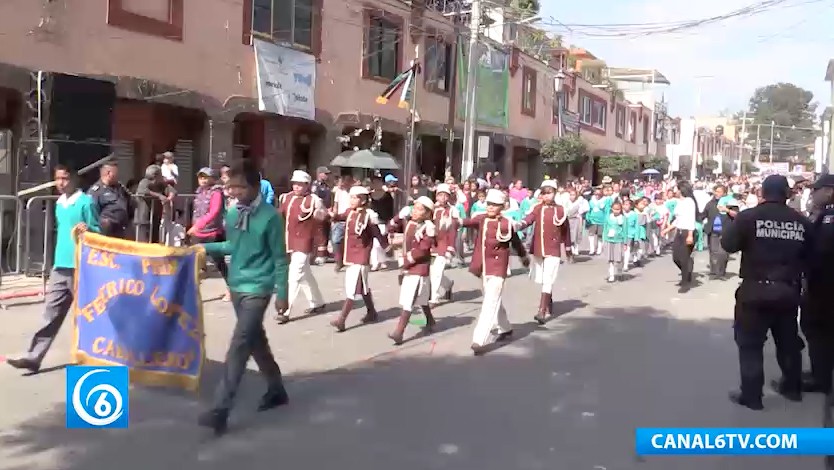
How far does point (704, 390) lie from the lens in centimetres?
740

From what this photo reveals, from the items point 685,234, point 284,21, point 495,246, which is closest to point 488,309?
point 495,246

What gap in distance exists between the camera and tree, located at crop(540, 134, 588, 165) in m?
33.6

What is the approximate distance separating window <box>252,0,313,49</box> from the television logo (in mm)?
12291

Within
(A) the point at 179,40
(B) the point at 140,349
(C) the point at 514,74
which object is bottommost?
(B) the point at 140,349

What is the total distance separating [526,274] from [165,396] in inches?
403

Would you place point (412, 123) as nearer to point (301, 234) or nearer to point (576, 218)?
point (576, 218)

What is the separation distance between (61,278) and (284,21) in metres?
12.6

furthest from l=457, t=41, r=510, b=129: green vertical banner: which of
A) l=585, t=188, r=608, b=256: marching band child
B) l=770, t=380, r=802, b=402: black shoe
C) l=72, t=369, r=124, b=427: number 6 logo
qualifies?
l=72, t=369, r=124, b=427: number 6 logo

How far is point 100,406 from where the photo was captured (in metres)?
6.15

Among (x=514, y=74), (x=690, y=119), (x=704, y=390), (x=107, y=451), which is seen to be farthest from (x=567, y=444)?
(x=690, y=119)

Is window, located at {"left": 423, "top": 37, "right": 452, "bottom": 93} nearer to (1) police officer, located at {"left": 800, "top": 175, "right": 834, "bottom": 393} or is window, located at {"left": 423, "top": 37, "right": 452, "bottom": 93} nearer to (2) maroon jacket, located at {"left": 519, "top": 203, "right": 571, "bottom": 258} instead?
(2) maroon jacket, located at {"left": 519, "top": 203, "right": 571, "bottom": 258}

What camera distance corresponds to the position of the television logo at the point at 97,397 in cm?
596

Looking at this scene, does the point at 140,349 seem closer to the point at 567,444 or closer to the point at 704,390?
the point at 567,444

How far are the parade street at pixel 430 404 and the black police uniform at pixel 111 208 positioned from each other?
1.27 m
